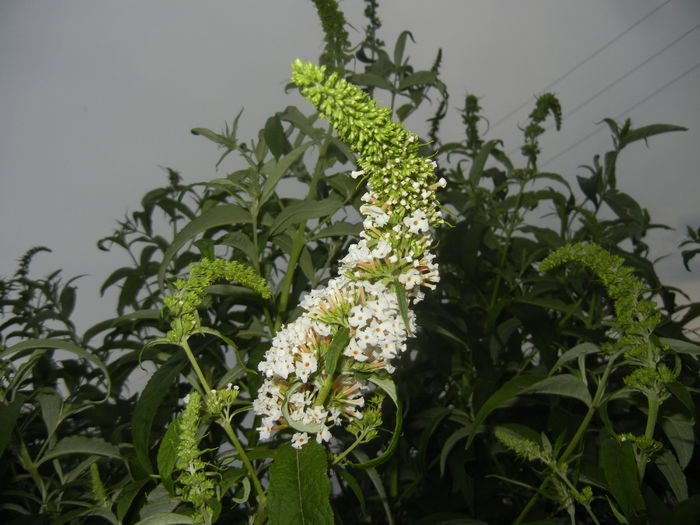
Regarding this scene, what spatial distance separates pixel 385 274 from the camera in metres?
0.41

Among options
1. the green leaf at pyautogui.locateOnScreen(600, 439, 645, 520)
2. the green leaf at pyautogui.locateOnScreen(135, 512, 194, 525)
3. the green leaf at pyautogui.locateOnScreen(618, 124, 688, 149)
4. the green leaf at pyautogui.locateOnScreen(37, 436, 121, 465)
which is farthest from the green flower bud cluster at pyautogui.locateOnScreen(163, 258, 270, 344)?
the green leaf at pyautogui.locateOnScreen(618, 124, 688, 149)

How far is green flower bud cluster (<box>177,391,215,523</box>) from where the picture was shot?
416mm

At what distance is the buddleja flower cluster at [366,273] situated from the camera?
37cm

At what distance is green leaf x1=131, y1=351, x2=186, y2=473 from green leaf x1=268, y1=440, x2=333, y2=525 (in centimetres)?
17

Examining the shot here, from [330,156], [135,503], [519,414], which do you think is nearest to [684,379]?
[519,414]

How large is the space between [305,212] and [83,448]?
15.7 inches

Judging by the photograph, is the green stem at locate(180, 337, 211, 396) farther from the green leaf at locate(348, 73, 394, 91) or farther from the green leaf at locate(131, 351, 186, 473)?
the green leaf at locate(348, 73, 394, 91)

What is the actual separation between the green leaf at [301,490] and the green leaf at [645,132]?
91cm

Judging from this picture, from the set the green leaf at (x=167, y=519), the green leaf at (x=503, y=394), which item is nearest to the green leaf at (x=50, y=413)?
the green leaf at (x=167, y=519)

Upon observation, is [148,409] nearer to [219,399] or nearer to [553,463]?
[219,399]

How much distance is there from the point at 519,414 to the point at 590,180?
498mm

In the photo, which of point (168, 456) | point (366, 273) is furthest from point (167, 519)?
point (366, 273)

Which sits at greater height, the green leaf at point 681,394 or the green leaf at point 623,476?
the green leaf at point 681,394

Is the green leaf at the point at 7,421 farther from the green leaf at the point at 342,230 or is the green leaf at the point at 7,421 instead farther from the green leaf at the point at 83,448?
the green leaf at the point at 342,230
